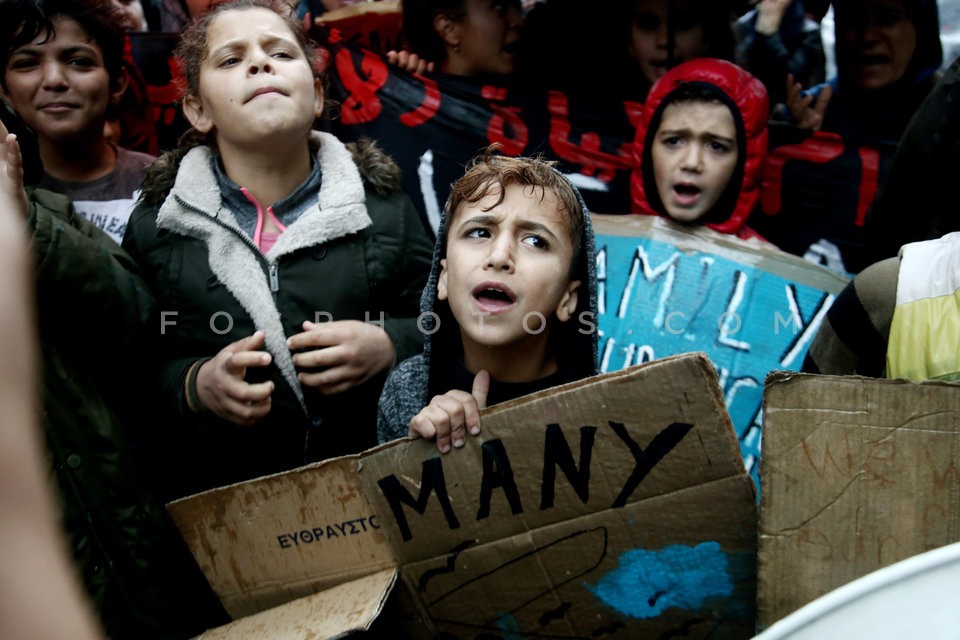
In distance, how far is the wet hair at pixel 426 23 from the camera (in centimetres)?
362

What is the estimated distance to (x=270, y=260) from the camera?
2164 millimetres

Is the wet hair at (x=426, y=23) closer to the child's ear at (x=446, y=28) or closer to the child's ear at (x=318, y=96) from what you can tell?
the child's ear at (x=446, y=28)

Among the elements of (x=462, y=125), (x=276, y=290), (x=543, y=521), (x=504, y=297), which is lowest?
(x=543, y=521)

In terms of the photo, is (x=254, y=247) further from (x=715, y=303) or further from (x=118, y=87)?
(x=715, y=303)

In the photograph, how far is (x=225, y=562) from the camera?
176cm

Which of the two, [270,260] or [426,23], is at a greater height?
[426,23]

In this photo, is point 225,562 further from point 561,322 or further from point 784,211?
point 784,211

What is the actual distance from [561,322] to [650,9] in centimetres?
189

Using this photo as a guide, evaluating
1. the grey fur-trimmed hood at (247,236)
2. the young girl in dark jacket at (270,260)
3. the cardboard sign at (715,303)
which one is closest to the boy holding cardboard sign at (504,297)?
the young girl in dark jacket at (270,260)

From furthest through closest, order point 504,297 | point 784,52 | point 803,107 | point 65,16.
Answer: point 784,52, point 803,107, point 65,16, point 504,297

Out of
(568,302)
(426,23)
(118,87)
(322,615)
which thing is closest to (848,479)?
(568,302)

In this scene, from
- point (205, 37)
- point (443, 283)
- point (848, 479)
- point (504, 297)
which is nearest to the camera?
point (848, 479)

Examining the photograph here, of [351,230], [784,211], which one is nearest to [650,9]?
[784,211]

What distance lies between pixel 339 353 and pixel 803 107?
208 centimetres
